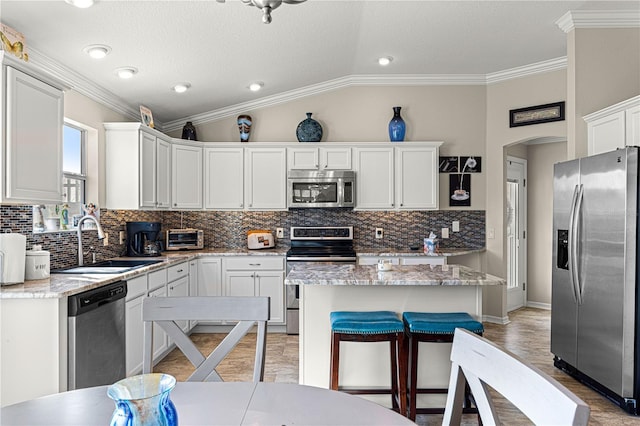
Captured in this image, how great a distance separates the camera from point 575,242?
3.32 metres

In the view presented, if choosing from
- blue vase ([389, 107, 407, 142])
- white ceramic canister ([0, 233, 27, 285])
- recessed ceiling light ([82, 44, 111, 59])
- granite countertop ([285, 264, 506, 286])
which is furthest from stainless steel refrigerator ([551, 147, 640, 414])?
white ceramic canister ([0, 233, 27, 285])

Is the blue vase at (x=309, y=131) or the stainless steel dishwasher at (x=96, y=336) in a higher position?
the blue vase at (x=309, y=131)

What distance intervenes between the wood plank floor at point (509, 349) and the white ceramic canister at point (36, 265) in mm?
1316

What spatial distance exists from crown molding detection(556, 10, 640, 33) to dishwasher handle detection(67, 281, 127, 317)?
4.25 meters

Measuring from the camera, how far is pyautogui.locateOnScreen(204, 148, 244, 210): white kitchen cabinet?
5184 millimetres

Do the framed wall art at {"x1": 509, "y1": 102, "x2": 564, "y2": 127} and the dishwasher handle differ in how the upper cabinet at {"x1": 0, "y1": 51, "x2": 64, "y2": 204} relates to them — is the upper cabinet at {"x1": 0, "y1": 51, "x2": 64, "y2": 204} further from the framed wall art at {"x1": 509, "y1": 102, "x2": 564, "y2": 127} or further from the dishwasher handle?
the framed wall art at {"x1": 509, "y1": 102, "x2": 564, "y2": 127}

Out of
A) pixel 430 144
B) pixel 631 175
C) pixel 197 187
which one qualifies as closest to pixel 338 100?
pixel 430 144

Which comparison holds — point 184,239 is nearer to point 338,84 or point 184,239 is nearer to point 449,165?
point 338,84

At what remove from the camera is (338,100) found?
543 cm

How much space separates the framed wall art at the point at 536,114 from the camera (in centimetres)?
472

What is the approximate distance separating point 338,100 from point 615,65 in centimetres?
289

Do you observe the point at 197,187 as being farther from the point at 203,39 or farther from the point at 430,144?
the point at 430,144

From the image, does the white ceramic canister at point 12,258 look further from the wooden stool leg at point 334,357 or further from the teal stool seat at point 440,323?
the teal stool seat at point 440,323

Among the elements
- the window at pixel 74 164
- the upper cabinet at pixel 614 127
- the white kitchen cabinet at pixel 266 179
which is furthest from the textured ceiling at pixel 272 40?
the upper cabinet at pixel 614 127
